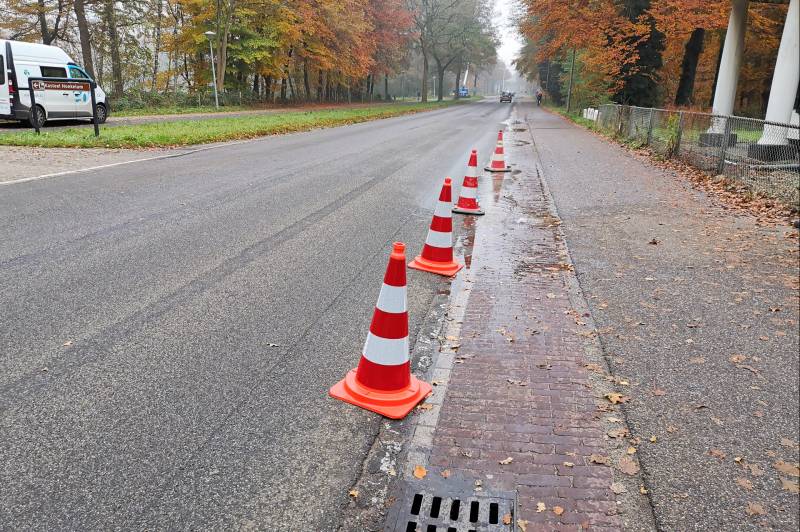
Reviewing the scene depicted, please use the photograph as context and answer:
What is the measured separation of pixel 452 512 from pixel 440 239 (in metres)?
3.40

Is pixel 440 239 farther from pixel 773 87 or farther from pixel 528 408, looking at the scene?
pixel 773 87

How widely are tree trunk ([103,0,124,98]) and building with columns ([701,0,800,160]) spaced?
97.2 ft

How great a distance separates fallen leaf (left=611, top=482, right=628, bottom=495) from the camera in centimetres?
243

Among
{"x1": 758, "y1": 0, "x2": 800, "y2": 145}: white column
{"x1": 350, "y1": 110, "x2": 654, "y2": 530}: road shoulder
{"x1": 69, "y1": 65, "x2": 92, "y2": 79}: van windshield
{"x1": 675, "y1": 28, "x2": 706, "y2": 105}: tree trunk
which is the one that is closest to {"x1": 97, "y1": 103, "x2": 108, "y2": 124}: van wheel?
{"x1": 69, "y1": 65, "x2": 92, "y2": 79}: van windshield

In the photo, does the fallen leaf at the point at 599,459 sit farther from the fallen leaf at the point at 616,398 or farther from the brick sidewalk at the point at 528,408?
the fallen leaf at the point at 616,398

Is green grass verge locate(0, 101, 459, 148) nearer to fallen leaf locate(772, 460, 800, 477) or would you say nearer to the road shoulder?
the road shoulder

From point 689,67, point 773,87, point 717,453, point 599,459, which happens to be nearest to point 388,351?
point 599,459

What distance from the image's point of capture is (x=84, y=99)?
58.7 feet

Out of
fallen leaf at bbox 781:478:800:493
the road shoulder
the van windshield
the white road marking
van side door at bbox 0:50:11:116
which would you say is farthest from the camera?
the van windshield

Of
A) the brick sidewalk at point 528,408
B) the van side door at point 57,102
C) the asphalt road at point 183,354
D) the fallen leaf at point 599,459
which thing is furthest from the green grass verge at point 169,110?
the fallen leaf at point 599,459

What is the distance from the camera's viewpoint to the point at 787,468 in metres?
2.62

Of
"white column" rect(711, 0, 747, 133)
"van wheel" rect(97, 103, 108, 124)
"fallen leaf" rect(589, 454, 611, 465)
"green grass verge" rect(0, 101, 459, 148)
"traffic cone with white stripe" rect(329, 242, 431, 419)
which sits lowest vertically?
"fallen leaf" rect(589, 454, 611, 465)

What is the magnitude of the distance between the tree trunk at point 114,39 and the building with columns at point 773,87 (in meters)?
29.6

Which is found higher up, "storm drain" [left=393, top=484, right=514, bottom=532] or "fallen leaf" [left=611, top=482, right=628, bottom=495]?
"fallen leaf" [left=611, top=482, right=628, bottom=495]
